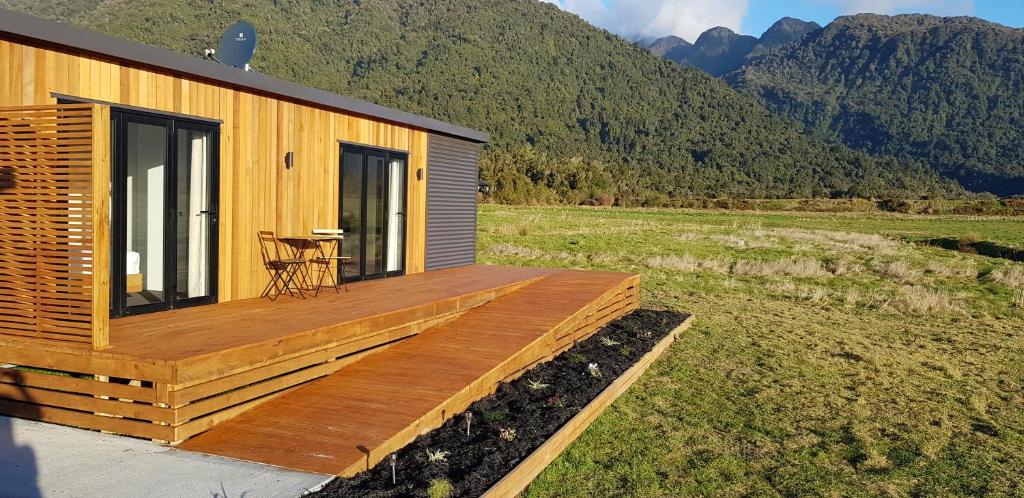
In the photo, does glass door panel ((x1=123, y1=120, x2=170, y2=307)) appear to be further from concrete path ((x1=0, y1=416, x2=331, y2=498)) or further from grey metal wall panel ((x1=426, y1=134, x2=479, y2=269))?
grey metal wall panel ((x1=426, y1=134, x2=479, y2=269))

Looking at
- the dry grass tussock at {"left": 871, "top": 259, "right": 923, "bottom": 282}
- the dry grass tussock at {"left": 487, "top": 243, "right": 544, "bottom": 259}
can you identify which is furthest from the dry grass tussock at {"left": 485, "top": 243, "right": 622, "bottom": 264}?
the dry grass tussock at {"left": 871, "top": 259, "right": 923, "bottom": 282}

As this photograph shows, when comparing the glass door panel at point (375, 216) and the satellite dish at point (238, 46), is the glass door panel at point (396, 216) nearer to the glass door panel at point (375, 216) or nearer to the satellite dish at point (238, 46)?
the glass door panel at point (375, 216)

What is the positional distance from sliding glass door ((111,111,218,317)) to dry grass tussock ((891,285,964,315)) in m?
10.4

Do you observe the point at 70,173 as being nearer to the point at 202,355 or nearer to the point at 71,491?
the point at 202,355

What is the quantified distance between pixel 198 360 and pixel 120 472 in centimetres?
68

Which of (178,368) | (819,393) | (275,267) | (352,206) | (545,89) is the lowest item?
(819,393)

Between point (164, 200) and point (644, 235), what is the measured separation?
20.4 meters

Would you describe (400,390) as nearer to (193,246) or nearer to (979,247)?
(193,246)

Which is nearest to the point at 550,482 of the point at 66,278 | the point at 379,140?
the point at 66,278

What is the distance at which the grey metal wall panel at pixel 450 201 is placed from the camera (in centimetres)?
1020

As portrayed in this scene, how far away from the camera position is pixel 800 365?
7.76 m

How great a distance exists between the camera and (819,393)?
6.72m

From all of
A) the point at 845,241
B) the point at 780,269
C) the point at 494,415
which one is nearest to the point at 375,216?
the point at 494,415

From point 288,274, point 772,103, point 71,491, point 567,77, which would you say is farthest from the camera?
point 772,103
